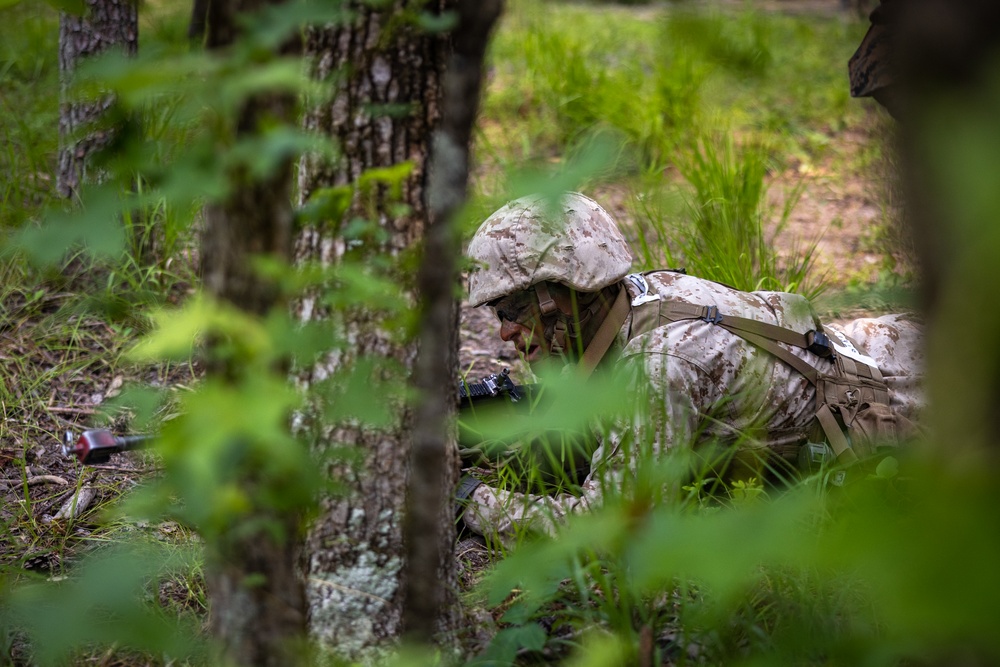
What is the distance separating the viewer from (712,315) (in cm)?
247

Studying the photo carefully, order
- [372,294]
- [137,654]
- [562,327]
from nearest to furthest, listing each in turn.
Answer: [372,294] → [137,654] → [562,327]

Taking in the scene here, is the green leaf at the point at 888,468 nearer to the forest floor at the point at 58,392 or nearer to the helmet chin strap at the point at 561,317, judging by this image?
the helmet chin strap at the point at 561,317

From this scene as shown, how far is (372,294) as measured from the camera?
42.8 inches

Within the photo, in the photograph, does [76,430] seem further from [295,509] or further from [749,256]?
[749,256]

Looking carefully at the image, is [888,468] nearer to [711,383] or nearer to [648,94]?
[711,383]

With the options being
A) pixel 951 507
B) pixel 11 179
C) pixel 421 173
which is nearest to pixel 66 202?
pixel 11 179

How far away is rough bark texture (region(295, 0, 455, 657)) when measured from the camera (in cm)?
138

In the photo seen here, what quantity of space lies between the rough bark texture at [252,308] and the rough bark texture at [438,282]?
197 millimetres

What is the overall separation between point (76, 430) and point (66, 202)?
939mm

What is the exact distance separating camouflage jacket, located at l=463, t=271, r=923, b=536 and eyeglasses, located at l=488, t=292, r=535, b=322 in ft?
1.04

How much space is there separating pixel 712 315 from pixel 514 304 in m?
0.62

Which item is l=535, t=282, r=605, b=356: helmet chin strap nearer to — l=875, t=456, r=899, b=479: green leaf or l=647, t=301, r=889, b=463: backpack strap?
l=647, t=301, r=889, b=463: backpack strap

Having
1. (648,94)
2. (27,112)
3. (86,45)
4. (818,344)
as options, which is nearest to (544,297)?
(818,344)

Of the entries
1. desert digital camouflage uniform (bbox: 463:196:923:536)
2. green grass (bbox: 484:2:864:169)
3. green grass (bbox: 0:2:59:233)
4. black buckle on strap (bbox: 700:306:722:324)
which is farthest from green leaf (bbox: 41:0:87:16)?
green grass (bbox: 484:2:864:169)
